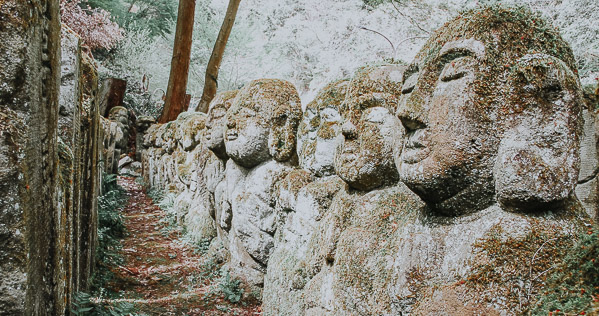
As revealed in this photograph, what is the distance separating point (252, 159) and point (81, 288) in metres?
2.11

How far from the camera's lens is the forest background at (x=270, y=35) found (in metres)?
13.1

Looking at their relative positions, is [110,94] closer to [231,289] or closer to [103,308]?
[231,289]

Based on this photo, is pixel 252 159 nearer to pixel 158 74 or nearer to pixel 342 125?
pixel 342 125

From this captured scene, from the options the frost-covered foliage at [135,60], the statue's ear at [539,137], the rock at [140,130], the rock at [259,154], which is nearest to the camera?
the statue's ear at [539,137]

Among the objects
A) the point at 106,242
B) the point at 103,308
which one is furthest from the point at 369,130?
the point at 106,242

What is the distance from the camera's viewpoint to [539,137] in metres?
1.87

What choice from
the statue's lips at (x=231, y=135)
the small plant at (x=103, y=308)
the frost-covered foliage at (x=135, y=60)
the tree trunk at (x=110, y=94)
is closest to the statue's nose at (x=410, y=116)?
the small plant at (x=103, y=308)

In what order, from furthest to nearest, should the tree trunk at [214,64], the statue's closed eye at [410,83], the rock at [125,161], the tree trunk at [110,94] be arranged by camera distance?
the tree trunk at [110,94] < the rock at [125,161] < the tree trunk at [214,64] < the statue's closed eye at [410,83]

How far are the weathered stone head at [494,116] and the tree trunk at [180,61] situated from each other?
13931mm

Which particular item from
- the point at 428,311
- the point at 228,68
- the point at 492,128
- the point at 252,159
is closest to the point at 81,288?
the point at 252,159

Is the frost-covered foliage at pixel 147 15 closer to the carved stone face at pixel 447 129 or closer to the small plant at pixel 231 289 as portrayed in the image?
the small plant at pixel 231 289

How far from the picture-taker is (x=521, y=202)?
1.88m

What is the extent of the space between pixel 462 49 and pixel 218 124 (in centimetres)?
452

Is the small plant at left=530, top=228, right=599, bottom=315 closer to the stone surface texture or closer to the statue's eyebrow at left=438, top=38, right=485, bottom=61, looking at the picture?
the statue's eyebrow at left=438, top=38, right=485, bottom=61
